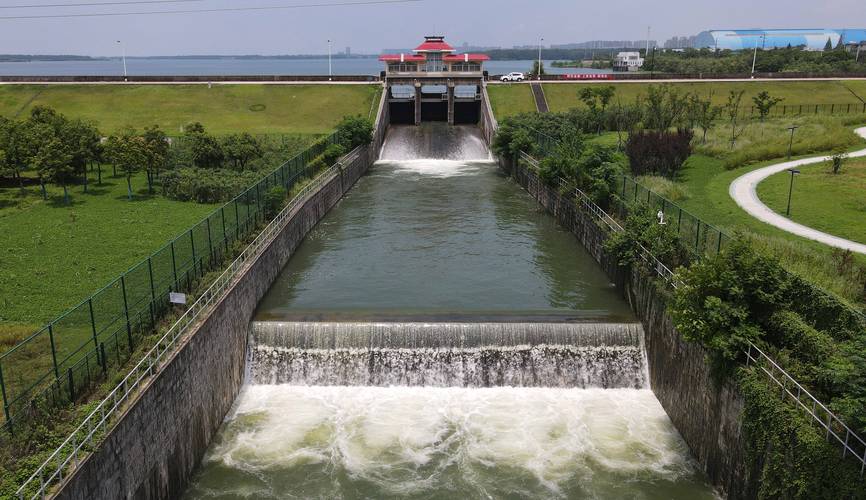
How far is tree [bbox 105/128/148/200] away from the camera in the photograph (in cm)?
4588

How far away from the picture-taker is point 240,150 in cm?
5166

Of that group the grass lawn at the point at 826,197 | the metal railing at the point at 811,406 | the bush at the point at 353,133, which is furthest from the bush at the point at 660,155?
the metal railing at the point at 811,406

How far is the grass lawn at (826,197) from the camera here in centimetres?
3347

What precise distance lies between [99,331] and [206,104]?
60432 millimetres

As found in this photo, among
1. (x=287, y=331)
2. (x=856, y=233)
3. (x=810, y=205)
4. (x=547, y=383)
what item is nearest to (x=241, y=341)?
(x=287, y=331)

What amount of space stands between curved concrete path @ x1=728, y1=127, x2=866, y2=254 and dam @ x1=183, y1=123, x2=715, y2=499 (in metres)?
9.20

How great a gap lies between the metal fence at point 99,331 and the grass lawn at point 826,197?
28482 millimetres

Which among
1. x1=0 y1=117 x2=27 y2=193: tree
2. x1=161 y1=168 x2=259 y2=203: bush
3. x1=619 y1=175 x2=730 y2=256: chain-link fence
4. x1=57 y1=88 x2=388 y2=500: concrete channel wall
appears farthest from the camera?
x1=161 y1=168 x2=259 y2=203: bush

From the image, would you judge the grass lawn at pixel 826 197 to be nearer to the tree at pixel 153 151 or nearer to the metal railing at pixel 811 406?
the metal railing at pixel 811 406

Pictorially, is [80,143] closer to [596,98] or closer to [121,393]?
[121,393]

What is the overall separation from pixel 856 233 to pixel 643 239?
11182 mm

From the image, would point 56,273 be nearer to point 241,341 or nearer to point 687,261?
point 241,341

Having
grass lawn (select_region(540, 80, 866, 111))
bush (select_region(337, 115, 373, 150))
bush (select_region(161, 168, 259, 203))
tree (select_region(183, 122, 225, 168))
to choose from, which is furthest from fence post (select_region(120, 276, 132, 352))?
grass lawn (select_region(540, 80, 866, 111))

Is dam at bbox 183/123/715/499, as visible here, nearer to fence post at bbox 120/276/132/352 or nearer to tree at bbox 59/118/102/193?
fence post at bbox 120/276/132/352
